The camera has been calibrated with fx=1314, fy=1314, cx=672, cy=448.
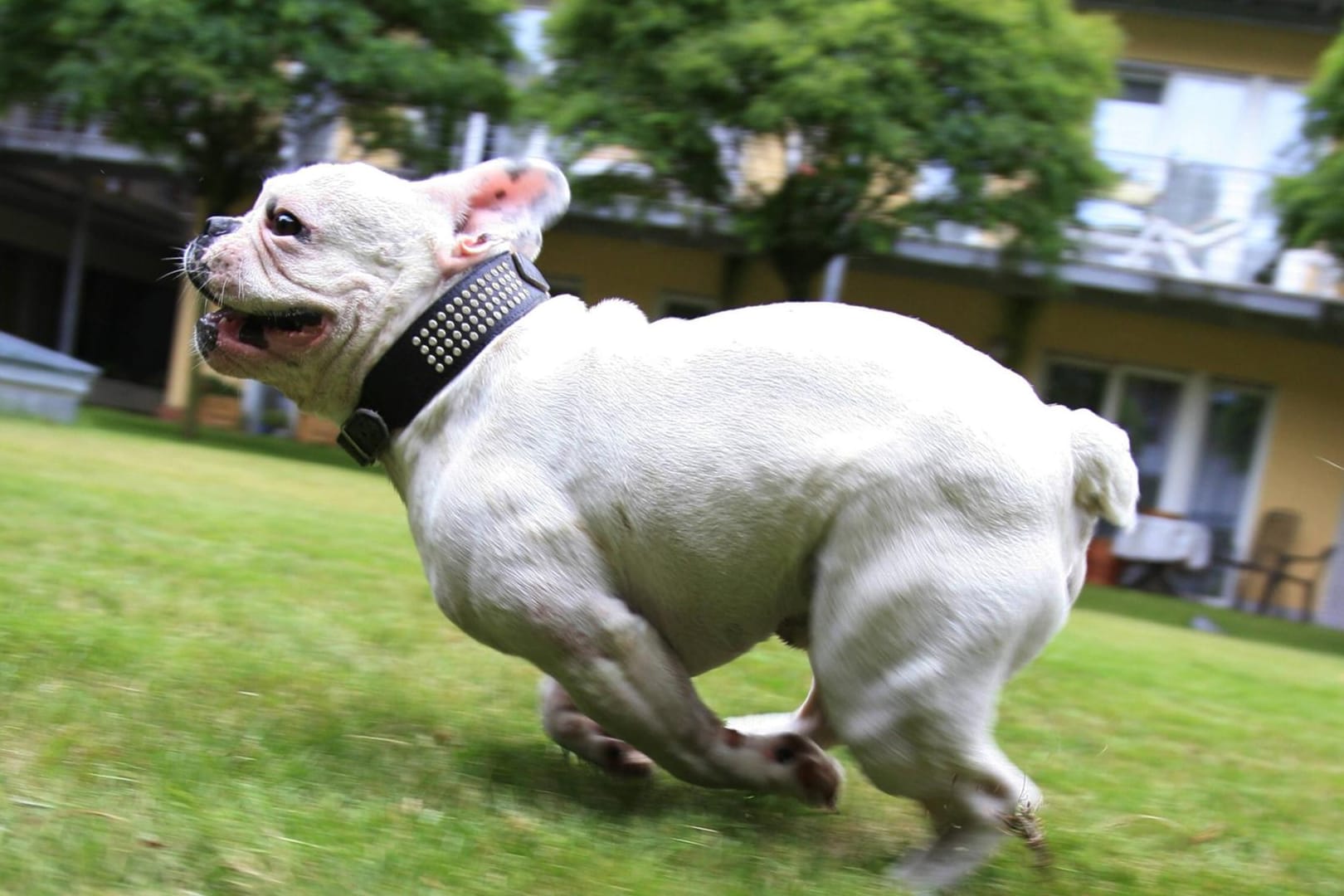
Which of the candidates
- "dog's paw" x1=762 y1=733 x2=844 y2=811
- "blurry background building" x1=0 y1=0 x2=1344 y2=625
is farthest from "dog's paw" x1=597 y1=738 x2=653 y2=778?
"blurry background building" x1=0 y1=0 x2=1344 y2=625

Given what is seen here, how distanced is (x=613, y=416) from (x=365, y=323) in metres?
0.62

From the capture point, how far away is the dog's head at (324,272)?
287 centimetres

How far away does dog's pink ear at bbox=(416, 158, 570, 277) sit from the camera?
3.05 meters

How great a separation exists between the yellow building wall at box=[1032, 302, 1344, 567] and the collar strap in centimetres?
1745

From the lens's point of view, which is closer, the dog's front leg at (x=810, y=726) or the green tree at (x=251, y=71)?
the dog's front leg at (x=810, y=726)

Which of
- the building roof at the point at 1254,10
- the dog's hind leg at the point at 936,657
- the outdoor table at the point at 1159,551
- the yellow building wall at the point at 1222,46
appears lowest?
the outdoor table at the point at 1159,551

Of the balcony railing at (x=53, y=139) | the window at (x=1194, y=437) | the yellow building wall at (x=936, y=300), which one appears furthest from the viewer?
the balcony railing at (x=53, y=139)

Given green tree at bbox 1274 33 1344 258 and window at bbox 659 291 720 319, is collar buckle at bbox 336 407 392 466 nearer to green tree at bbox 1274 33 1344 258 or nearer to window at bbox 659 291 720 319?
green tree at bbox 1274 33 1344 258

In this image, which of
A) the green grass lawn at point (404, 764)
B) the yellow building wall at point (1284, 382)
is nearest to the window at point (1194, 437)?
the yellow building wall at point (1284, 382)

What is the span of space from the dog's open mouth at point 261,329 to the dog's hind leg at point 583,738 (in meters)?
0.96

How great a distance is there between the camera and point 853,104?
13477 millimetres

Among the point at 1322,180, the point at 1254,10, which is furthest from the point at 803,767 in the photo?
the point at 1254,10

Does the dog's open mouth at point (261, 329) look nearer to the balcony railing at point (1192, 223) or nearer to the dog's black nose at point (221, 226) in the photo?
the dog's black nose at point (221, 226)

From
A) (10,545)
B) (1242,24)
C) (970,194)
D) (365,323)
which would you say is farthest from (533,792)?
(1242,24)
